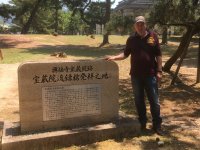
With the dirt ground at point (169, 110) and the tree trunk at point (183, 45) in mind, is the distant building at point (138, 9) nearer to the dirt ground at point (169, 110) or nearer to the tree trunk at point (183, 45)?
the tree trunk at point (183, 45)

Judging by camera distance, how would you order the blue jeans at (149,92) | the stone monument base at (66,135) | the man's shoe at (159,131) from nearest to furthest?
the stone monument base at (66,135) → the blue jeans at (149,92) → the man's shoe at (159,131)

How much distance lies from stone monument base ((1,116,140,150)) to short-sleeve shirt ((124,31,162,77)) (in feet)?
3.18

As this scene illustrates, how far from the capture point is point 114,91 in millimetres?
6730

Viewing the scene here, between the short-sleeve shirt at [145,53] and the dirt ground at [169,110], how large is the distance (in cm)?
112

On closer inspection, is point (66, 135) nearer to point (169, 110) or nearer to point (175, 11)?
point (169, 110)

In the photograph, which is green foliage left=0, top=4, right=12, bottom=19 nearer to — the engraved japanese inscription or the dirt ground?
the dirt ground

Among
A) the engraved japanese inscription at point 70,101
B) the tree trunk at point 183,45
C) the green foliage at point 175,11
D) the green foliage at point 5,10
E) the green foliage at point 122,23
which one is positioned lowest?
the engraved japanese inscription at point 70,101

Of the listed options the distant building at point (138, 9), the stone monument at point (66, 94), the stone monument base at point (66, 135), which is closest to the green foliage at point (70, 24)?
the distant building at point (138, 9)

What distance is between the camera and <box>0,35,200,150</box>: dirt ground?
20.0ft

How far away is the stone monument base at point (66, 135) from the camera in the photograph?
5762 millimetres

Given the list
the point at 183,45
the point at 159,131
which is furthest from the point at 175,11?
the point at 159,131

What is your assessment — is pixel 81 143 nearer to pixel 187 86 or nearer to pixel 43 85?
pixel 43 85

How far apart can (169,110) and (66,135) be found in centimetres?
332

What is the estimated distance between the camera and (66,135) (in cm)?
600
